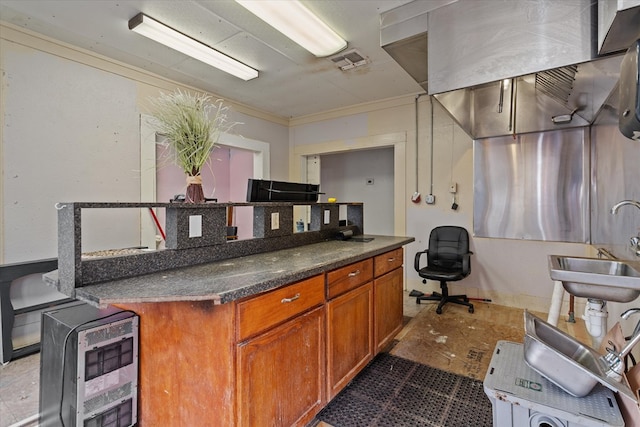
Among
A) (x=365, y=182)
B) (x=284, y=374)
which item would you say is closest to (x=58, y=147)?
(x=284, y=374)

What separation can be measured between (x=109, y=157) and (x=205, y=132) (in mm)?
1953

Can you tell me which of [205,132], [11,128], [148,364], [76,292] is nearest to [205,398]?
[148,364]

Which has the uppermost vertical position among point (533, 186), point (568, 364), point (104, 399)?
point (533, 186)

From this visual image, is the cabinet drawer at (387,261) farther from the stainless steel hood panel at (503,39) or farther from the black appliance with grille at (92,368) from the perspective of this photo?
the black appliance with grille at (92,368)

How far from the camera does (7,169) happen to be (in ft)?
8.02

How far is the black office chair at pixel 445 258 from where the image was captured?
10.7ft

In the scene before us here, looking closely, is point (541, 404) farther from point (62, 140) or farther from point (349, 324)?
point (62, 140)

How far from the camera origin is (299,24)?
2318 mm

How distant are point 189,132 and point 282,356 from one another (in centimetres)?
122

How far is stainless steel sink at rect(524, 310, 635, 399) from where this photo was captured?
1.13 meters

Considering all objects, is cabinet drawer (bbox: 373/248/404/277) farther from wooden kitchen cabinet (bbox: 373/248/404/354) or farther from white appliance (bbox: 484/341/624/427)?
white appliance (bbox: 484/341/624/427)

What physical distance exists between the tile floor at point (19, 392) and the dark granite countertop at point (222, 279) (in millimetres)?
1256

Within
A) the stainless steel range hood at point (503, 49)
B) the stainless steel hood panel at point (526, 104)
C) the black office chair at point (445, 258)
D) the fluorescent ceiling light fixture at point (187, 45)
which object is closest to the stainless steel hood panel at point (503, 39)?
the stainless steel range hood at point (503, 49)

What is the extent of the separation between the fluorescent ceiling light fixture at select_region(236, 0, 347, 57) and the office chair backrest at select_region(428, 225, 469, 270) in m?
2.29
